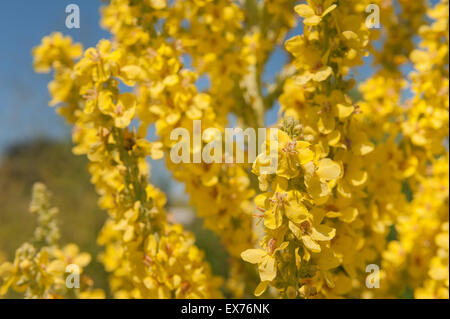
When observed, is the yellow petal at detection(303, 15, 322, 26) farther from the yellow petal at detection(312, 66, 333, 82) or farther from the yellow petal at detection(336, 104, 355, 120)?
the yellow petal at detection(336, 104, 355, 120)

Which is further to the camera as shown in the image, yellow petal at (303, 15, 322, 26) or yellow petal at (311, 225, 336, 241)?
→ yellow petal at (303, 15, 322, 26)

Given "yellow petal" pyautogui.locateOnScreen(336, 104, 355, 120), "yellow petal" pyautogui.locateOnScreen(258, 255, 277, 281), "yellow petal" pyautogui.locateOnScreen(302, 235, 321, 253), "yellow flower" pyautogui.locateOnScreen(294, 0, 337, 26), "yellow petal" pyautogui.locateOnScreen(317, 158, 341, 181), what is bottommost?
"yellow petal" pyautogui.locateOnScreen(258, 255, 277, 281)

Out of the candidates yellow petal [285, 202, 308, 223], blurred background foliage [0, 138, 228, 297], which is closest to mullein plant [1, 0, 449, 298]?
yellow petal [285, 202, 308, 223]

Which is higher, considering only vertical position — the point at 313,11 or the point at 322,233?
the point at 313,11

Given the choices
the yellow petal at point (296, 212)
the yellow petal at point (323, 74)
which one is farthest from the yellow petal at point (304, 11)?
the yellow petal at point (296, 212)

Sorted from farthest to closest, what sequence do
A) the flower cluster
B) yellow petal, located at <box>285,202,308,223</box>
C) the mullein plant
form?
the flower cluster < the mullein plant < yellow petal, located at <box>285,202,308,223</box>

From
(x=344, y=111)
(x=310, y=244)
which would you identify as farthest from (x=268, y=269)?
(x=344, y=111)

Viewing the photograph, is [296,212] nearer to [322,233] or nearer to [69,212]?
[322,233]
